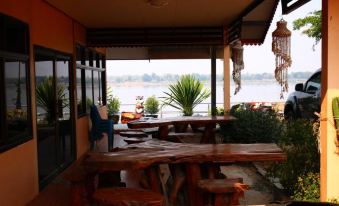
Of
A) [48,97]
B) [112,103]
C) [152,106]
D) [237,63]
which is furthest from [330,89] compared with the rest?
[112,103]

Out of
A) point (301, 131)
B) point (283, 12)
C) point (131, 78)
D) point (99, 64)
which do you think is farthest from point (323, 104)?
point (131, 78)

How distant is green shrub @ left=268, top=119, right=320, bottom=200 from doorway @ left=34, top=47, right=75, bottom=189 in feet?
9.35

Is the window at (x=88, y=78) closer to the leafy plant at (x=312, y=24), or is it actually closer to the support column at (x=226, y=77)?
the support column at (x=226, y=77)

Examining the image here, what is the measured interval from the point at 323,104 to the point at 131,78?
24500mm

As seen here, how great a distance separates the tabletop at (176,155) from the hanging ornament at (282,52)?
0.88 m

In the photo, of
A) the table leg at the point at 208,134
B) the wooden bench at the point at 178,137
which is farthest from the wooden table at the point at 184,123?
the wooden bench at the point at 178,137

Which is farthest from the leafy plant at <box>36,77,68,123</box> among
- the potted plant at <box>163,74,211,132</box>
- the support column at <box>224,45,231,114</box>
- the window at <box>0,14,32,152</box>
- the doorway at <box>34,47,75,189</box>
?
the potted plant at <box>163,74,211,132</box>

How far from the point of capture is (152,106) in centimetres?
1330

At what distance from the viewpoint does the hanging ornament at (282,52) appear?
463cm

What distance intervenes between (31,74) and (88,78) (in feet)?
11.3

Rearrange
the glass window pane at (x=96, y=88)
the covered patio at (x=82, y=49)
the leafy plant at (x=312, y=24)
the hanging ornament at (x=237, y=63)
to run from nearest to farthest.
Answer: the covered patio at (x=82, y=49) < the hanging ornament at (x=237, y=63) < the glass window pane at (x=96, y=88) < the leafy plant at (x=312, y=24)

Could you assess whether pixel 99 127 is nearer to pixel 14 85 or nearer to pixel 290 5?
pixel 14 85

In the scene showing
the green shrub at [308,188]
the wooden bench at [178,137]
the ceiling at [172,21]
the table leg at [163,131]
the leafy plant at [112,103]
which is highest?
the ceiling at [172,21]

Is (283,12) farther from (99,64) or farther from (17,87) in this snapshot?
(99,64)
